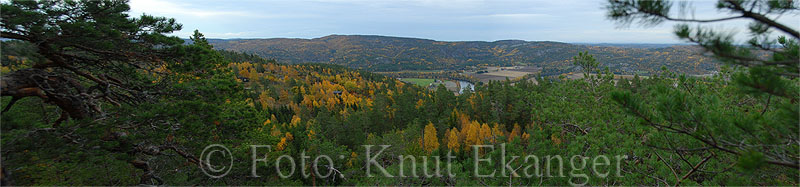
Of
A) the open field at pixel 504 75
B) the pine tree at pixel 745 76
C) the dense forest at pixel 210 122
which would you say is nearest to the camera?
the pine tree at pixel 745 76

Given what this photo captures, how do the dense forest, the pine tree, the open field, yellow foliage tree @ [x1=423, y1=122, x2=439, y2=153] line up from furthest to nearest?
1. the open field
2. yellow foliage tree @ [x1=423, y1=122, x2=439, y2=153]
3. the dense forest
4. the pine tree

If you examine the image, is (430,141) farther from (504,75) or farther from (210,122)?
(504,75)

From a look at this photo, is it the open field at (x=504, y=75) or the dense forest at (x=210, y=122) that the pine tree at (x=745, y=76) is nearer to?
the dense forest at (x=210, y=122)

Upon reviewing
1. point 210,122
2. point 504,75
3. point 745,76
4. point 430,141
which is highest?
point 745,76

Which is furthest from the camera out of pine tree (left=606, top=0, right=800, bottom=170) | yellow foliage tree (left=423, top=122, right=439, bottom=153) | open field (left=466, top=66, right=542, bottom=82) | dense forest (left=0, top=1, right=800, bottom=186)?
open field (left=466, top=66, right=542, bottom=82)

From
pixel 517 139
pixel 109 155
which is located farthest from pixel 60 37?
pixel 517 139

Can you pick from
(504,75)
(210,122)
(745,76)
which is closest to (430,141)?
(210,122)

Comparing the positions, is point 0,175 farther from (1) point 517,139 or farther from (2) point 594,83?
(2) point 594,83

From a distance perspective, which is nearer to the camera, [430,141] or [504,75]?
[430,141]

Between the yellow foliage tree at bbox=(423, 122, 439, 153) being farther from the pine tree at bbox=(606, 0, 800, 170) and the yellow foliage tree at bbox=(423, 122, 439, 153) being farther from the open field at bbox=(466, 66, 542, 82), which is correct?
the open field at bbox=(466, 66, 542, 82)

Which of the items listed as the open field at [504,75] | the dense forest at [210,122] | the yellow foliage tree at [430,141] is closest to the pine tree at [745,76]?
the dense forest at [210,122]

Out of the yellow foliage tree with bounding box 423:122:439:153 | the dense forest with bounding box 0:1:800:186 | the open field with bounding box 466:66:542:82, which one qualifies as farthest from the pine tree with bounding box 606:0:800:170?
the open field with bounding box 466:66:542:82

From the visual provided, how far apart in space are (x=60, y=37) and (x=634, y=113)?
30.1 ft

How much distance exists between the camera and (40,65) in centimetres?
538
